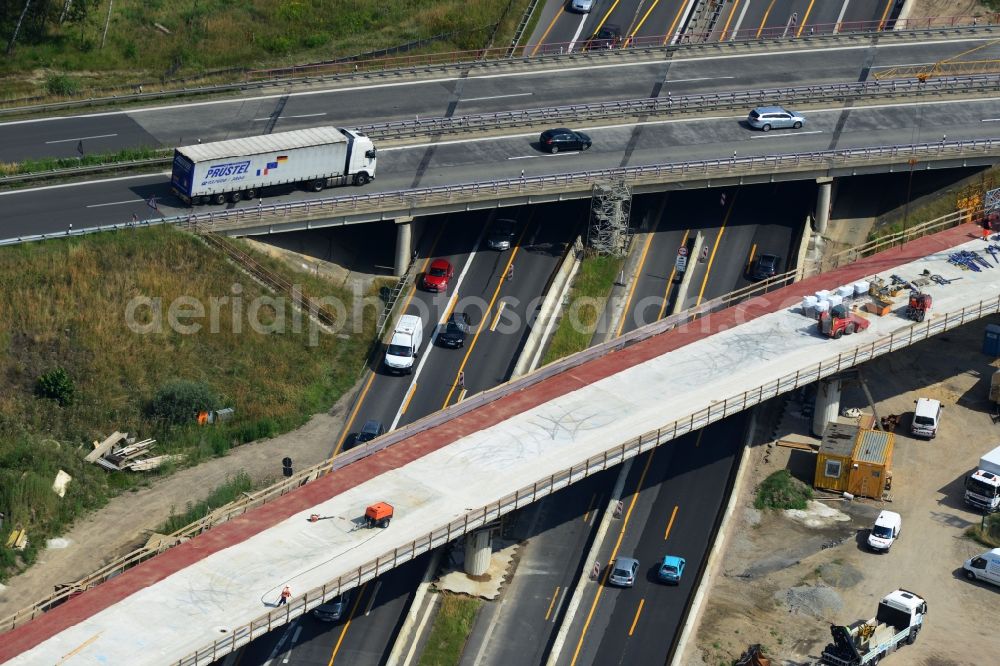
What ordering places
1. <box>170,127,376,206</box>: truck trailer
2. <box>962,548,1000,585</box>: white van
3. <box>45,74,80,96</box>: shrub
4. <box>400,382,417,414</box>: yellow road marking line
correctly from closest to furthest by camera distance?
<box>962,548,1000,585</box>: white van → <box>400,382,417,414</box>: yellow road marking line → <box>170,127,376,206</box>: truck trailer → <box>45,74,80,96</box>: shrub

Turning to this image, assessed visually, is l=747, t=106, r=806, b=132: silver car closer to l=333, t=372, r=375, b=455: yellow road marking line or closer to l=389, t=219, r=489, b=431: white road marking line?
l=389, t=219, r=489, b=431: white road marking line

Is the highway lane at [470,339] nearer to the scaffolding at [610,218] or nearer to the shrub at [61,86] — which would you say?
the scaffolding at [610,218]

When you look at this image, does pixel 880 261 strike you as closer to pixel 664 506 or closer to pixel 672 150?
pixel 672 150

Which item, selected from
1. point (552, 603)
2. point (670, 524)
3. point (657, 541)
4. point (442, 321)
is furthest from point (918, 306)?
point (552, 603)

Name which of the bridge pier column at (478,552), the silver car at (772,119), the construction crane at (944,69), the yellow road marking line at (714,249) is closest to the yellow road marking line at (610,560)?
the bridge pier column at (478,552)

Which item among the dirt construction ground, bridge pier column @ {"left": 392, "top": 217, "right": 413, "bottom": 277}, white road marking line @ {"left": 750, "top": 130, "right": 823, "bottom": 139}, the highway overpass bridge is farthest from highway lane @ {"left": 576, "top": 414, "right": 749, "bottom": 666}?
white road marking line @ {"left": 750, "top": 130, "right": 823, "bottom": 139}

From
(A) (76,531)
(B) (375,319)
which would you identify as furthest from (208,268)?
(A) (76,531)
